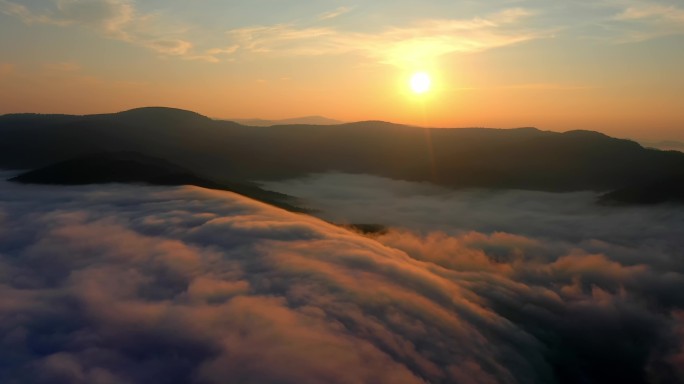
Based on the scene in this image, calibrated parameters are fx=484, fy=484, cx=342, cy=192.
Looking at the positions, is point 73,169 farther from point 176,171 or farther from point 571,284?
point 571,284

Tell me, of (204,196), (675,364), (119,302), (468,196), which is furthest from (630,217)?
(119,302)

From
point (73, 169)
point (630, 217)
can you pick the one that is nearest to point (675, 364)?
point (630, 217)

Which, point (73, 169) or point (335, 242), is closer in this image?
point (335, 242)

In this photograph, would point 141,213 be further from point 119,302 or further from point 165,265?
point 119,302

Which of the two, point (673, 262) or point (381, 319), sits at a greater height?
point (381, 319)

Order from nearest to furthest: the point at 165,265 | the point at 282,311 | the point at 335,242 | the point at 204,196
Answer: the point at 282,311 < the point at 165,265 < the point at 335,242 < the point at 204,196

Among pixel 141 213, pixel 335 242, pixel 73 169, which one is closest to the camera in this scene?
pixel 335 242
